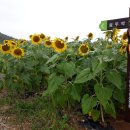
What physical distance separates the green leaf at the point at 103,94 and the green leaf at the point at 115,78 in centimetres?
12

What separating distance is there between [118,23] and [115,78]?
0.69 meters

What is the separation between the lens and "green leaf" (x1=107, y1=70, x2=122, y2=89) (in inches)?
158

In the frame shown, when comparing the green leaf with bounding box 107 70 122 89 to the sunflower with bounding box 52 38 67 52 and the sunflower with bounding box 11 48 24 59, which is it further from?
the sunflower with bounding box 11 48 24 59

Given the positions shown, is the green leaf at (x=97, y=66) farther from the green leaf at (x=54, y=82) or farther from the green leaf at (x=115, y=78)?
the green leaf at (x=54, y=82)

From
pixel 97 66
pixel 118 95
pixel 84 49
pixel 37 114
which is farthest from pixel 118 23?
pixel 37 114

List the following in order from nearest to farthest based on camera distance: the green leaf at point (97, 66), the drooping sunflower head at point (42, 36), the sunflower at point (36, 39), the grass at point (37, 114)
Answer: the green leaf at point (97, 66) < the grass at point (37, 114) < the sunflower at point (36, 39) < the drooping sunflower head at point (42, 36)

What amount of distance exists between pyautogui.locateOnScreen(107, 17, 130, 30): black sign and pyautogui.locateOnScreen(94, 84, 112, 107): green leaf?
29.0 inches

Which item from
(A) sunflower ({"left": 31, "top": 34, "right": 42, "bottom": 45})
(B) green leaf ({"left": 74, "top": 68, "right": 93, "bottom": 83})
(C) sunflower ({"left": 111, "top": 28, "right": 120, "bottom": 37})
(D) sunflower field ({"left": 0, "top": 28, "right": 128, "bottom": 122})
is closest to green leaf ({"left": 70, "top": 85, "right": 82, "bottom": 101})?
(D) sunflower field ({"left": 0, "top": 28, "right": 128, "bottom": 122})

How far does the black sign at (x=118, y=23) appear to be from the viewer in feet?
14.0

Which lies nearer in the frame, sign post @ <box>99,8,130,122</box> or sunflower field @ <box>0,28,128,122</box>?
sunflower field @ <box>0,28,128,122</box>

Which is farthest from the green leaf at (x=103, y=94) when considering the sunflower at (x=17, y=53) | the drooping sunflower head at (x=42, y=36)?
the drooping sunflower head at (x=42, y=36)

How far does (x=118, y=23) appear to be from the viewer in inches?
172

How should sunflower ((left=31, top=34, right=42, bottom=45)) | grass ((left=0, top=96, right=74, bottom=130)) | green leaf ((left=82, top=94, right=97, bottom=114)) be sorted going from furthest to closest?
sunflower ((left=31, top=34, right=42, bottom=45))
grass ((left=0, top=96, right=74, bottom=130))
green leaf ((left=82, top=94, right=97, bottom=114))

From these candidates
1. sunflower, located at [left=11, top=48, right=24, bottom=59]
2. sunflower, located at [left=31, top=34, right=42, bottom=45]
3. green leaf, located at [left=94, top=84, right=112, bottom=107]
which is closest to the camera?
green leaf, located at [left=94, top=84, right=112, bottom=107]
